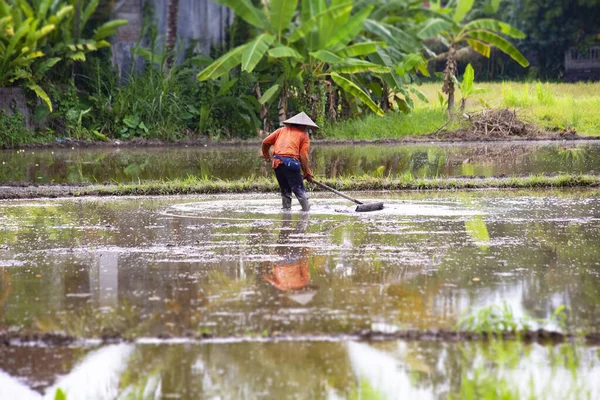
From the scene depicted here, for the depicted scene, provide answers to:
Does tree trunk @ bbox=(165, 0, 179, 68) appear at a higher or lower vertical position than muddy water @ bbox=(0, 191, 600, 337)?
higher

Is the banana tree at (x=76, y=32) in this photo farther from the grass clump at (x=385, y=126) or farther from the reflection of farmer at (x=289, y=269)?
the reflection of farmer at (x=289, y=269)

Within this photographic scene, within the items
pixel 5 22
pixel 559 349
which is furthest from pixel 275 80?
pixel 559 349

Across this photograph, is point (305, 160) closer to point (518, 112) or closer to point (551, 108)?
point (518, 112)

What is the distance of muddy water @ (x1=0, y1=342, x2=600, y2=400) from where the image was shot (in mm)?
4473

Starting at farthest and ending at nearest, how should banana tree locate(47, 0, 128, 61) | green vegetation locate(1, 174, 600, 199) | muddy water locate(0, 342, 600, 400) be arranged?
banana tree locate(47, 0, 128, 61), green vegetation locate(1, 174, 600, 199), muddy water locate(0, 342, 600, 400)

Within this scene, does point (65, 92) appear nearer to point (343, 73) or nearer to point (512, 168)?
point (343, 73)

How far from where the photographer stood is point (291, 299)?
6.33 meters

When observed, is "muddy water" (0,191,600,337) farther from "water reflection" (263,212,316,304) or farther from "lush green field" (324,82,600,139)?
"lush green field" (324,82,600,139)

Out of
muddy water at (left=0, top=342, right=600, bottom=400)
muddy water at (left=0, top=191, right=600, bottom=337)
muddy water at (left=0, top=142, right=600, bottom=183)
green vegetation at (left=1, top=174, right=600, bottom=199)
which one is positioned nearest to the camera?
muddy water at (left=0, top=342, right=600, bottom=400)

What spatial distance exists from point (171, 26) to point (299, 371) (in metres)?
20.4

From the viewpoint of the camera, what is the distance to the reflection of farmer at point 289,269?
6.88 meters

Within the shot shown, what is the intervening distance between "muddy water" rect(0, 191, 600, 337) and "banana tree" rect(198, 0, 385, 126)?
9683 mm

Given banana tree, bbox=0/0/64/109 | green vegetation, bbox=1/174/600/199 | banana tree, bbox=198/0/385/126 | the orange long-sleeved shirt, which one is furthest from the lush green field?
the orange long-sleeved shirt

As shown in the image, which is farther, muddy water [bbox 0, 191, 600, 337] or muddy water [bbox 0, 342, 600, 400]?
muddy water [bbox 0, 191, 600, 337]
